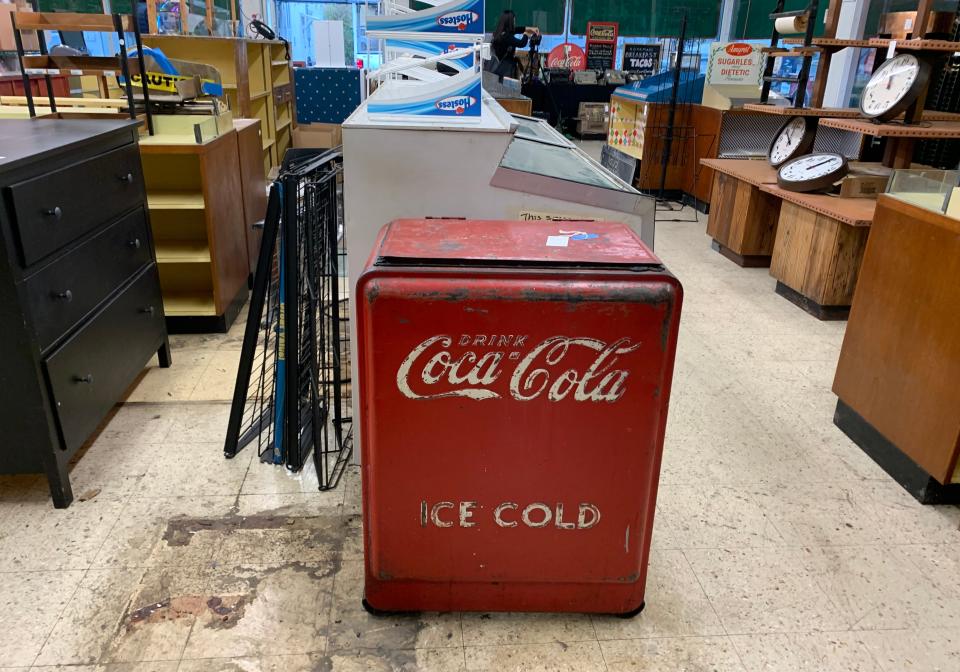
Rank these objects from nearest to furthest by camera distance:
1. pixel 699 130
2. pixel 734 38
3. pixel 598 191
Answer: pixel 598 191, pixel 699 130, pixel 734 38

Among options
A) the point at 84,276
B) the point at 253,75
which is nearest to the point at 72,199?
the point at 84,276

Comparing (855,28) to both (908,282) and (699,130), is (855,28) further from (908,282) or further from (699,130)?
(908,282)

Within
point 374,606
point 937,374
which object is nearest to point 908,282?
point 937,374

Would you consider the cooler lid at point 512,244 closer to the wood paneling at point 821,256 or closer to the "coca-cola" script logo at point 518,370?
the "coca-cola" script logo at point 518,370

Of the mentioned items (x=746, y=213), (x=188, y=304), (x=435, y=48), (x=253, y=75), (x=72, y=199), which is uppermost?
(x=435, y=48)

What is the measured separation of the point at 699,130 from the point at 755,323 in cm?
360

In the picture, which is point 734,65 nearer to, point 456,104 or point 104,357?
point 456,104

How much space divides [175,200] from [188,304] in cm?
57

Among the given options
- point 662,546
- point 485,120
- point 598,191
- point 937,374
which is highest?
point 485,120

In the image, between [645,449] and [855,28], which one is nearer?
[645,449]

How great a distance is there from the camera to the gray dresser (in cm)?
206

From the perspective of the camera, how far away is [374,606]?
6.09 ft

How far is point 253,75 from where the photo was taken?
23.5ft

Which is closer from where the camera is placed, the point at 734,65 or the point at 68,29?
the point at 68,29
